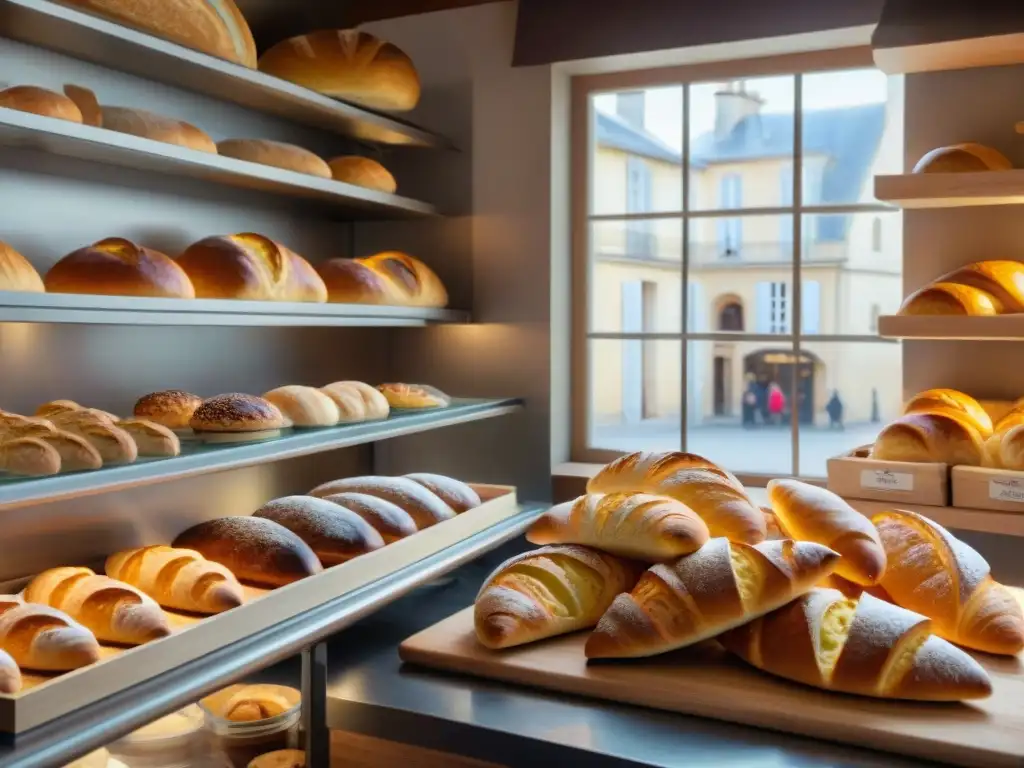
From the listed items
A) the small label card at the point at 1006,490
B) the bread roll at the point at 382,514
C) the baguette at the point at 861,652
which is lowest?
the baguette at the point at 861,652

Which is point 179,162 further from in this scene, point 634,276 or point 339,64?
point 634,276

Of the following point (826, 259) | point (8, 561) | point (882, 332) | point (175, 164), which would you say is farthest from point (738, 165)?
point (8, 561)

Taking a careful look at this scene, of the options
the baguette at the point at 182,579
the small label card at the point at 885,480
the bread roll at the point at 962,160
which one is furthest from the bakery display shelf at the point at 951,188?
the baguette at the point at 182,579

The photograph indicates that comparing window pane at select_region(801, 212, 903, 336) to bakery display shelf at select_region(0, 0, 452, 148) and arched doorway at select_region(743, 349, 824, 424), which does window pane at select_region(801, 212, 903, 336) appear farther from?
bakery display shelf at select_region(0, 0, 452, 148)

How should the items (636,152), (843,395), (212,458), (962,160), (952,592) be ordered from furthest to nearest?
(843,395), (636,152), (962,160), (212,458), (952,592)

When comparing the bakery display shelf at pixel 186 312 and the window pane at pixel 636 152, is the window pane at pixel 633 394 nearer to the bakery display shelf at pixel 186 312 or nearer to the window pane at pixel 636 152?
the window pane at pixel 636 152

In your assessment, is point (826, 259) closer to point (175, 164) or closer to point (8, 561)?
point (175, 164)

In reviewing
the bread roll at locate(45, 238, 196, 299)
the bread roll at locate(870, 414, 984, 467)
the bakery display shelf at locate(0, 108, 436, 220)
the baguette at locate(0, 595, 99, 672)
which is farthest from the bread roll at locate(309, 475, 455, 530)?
the bread roll at locate(870, 414, 984, 467)

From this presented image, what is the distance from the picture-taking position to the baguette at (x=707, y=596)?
48.8 inches

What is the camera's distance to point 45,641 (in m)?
1.21

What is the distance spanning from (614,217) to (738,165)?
1.16 feet

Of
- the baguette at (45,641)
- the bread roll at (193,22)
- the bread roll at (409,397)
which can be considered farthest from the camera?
the bread roll at (409,397)

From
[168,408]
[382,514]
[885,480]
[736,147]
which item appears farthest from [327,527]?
[736,147]

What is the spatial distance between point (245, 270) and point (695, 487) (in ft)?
2.95
